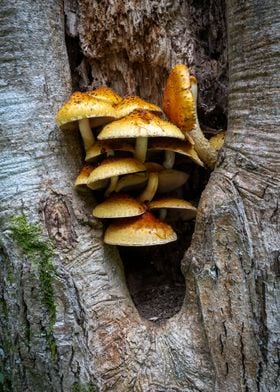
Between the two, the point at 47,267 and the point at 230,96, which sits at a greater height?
the point at 230,96

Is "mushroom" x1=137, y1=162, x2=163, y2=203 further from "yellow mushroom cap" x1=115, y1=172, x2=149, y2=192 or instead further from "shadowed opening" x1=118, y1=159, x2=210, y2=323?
"shadowed opening" x1=118, y1=159, x2=210, y2=323

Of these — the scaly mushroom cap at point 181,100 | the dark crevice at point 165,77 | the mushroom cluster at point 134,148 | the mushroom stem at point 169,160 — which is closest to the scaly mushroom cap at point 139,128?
the mushroom cluster at point 134,148

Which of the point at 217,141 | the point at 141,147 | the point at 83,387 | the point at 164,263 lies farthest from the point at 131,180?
the point at 83,387

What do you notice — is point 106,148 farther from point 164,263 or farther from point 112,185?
point 164,263

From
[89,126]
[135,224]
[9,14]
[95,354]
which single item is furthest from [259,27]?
[95,354]

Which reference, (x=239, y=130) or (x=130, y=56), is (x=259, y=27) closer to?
(x=239, y=130)

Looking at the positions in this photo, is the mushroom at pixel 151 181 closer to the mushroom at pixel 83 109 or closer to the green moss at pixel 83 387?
the mushroom at pixel 83 109
